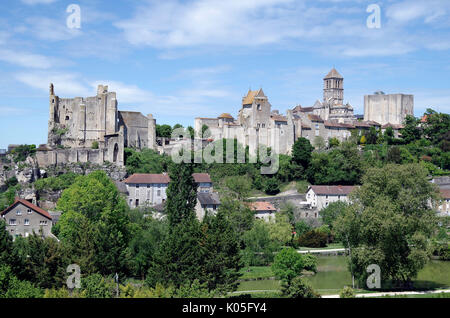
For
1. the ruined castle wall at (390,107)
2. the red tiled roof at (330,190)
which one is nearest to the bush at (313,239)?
the red tiled roof at (330,190)

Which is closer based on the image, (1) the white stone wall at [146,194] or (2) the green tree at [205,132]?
(1) the white stone wall at [146,194]

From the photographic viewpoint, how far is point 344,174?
60.8 metres

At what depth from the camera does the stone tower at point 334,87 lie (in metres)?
93.4

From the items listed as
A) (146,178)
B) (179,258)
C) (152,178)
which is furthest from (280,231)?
(179,258)

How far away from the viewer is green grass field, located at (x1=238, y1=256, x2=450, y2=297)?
109 feet

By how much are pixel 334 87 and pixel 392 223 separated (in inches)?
2570

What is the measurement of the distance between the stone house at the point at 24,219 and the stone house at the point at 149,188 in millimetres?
12585

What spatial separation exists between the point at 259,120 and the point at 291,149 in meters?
4.90

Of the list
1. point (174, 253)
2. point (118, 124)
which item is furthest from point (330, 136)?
point (174, 253)

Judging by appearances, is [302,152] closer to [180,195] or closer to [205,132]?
[205,132]

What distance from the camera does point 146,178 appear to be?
5641cm

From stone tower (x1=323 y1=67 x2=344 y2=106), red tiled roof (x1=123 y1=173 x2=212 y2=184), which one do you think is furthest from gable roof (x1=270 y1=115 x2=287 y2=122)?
stone tower (x1=323 y1=67 x2=344 y2=106)

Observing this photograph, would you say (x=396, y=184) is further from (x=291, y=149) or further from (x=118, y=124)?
(x=118, y=124)

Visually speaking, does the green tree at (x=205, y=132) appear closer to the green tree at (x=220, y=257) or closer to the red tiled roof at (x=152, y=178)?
the red tiled roof at (x=152, y=178)
